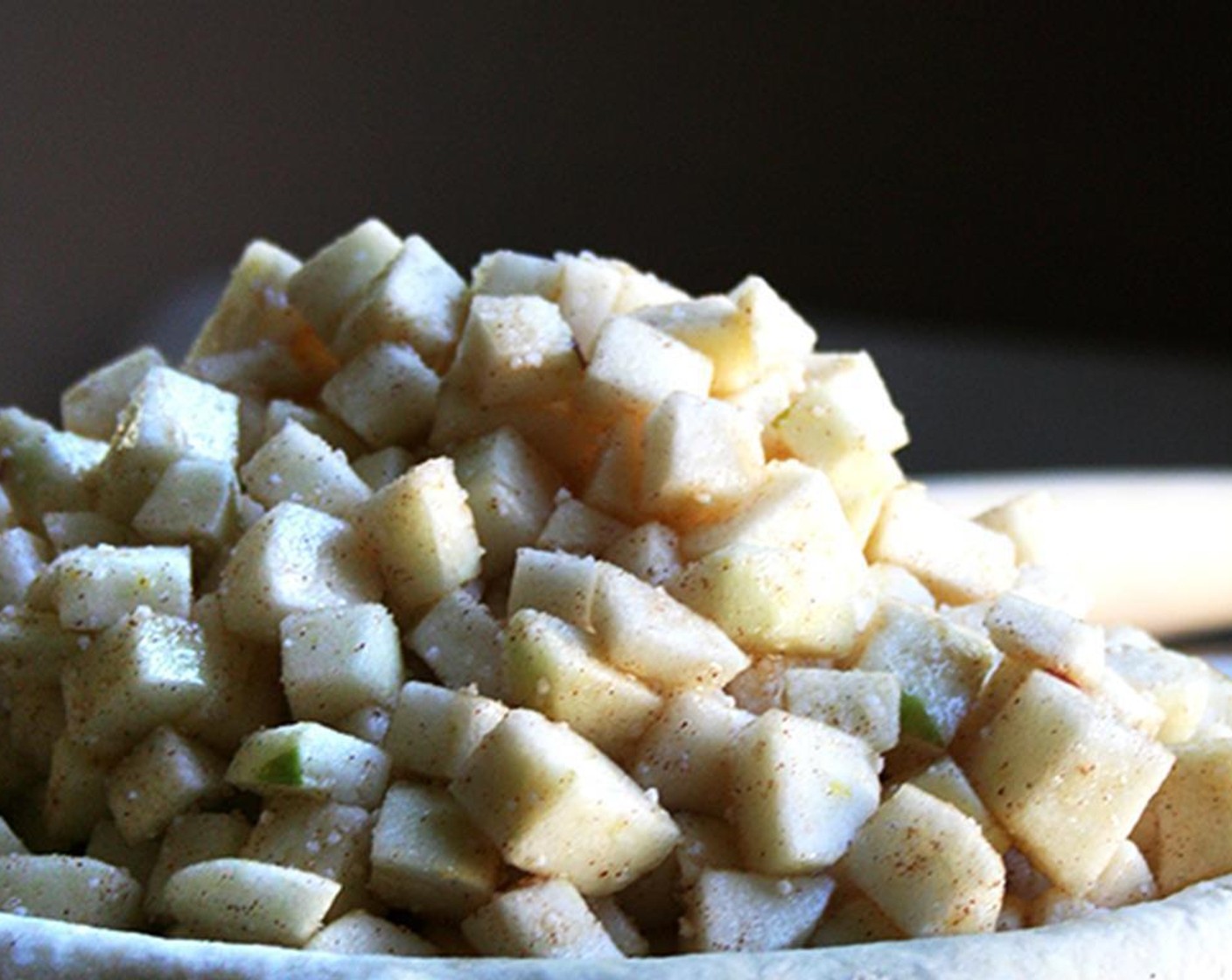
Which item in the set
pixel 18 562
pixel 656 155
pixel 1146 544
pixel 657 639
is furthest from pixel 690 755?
pixel 656 155

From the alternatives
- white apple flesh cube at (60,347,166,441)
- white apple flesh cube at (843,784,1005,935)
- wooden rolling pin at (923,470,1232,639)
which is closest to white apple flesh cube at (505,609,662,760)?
white apple flesh cube at (843,784,1005,935)

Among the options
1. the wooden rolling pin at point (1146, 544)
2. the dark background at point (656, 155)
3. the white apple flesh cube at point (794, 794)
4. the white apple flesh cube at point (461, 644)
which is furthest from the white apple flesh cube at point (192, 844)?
the dark background at point (656, 155)

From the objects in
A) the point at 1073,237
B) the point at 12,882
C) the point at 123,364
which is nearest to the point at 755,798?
the point at 12,882

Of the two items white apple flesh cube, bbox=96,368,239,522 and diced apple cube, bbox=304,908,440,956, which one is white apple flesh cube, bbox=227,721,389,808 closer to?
diced apple cube, bbox=304,908,440,956

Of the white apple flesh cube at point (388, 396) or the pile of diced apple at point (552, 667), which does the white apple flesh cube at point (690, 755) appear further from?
the white apple flesh cube at point (388, 396)

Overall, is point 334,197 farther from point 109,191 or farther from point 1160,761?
point 1160,761

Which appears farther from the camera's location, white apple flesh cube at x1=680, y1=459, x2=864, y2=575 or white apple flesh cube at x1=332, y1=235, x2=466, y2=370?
white apple flesh cube at x1=332, y1=235, x2=466, y2=370

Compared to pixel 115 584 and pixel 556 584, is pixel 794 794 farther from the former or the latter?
pixel 115 584
